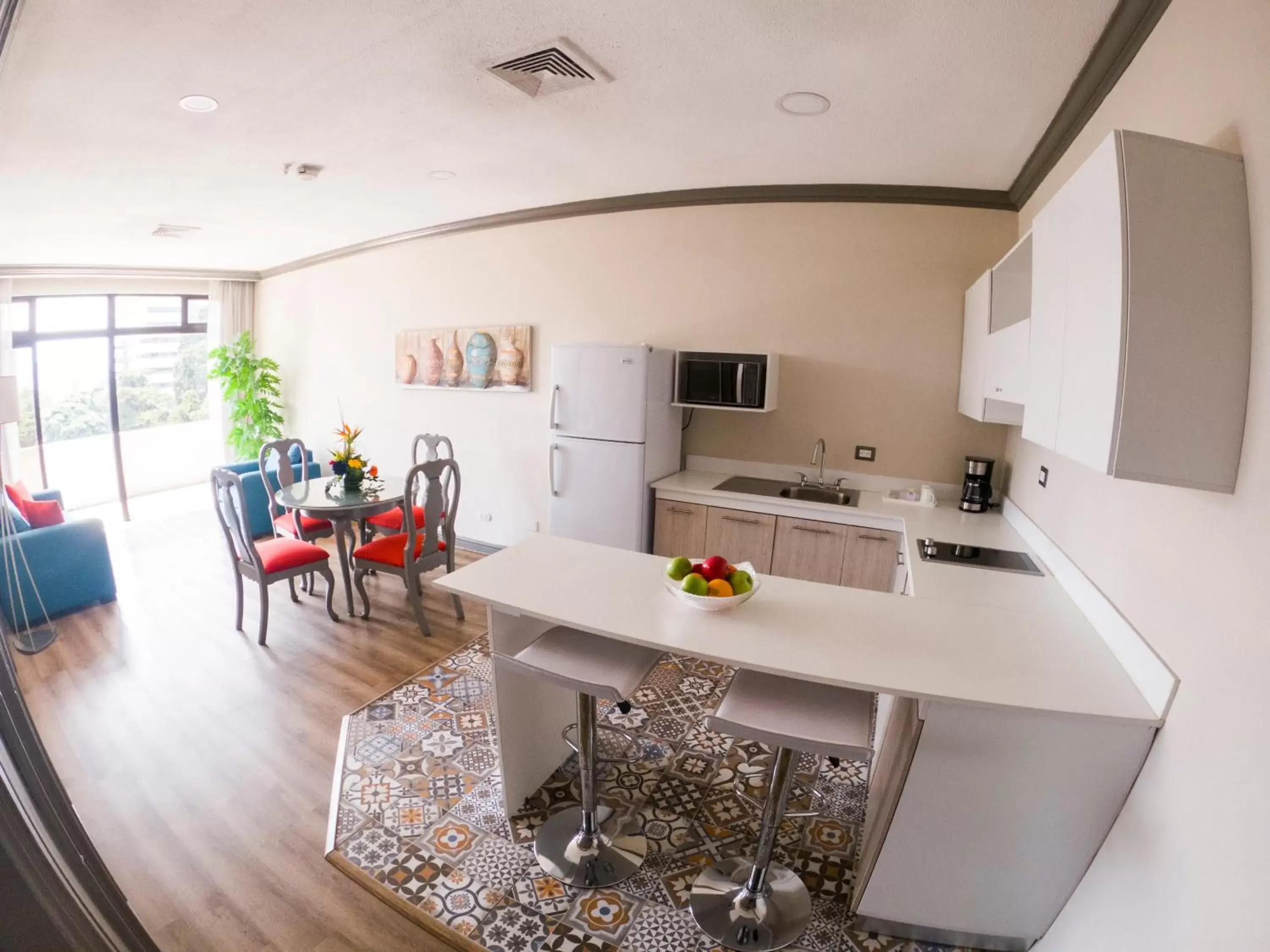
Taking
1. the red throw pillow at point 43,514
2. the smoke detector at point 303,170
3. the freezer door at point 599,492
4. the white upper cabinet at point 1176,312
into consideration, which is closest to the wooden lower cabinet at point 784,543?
the freezer door at point 599,492

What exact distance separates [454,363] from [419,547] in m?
1.93

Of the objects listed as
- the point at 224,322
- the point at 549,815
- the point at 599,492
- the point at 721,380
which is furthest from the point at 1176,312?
the point at 224,322

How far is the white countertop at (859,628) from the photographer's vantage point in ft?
4.64

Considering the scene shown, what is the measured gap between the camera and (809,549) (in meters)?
3.29

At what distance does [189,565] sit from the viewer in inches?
180

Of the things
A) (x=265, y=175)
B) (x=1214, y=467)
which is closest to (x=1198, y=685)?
(x=1214, y=467)

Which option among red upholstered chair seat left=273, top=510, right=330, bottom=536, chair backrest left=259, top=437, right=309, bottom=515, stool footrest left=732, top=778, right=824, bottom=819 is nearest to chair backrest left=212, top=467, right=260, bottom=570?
red upholstered chair seat left=273, top=510, right=330, bottom=536

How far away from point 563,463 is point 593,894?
248cm

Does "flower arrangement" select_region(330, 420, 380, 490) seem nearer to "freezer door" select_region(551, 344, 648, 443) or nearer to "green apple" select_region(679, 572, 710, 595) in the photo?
"freezer door" select_region(551, 344, 648, 443)

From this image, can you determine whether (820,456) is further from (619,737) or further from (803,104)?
(619,737)

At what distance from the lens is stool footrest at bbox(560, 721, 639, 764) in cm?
207

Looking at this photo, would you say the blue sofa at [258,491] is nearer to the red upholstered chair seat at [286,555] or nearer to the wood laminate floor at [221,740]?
the wood laminate floor at [221,740]

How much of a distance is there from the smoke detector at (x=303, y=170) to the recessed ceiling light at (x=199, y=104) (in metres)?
0.70

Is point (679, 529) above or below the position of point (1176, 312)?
below
